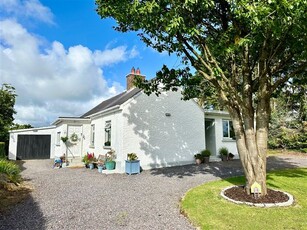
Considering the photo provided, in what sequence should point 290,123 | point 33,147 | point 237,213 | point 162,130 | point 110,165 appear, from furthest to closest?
point 290,123 < point 33,147 < point 162,130 < point 110,165 < point 237,213

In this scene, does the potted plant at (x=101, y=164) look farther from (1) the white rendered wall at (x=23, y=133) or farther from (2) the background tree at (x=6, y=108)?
(2) the background tree at (x=6, y=108)

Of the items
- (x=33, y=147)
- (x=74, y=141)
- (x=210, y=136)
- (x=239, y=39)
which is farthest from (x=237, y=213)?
(x=33, y=147)

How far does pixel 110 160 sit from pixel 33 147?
13755 millimetres

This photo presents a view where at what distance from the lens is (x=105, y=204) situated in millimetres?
6316

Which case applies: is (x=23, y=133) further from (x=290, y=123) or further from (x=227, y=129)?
(x=290, y=123)

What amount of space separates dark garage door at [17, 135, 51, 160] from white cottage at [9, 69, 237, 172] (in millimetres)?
5856

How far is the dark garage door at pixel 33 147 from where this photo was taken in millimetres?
21188

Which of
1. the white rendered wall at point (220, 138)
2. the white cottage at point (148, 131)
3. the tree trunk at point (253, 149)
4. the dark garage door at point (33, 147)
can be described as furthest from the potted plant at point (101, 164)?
the dark garage door at point (33, 147)

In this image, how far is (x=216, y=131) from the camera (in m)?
16.8

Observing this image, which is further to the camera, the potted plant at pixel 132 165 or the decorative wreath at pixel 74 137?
the decorative wreath at pixel 74 137

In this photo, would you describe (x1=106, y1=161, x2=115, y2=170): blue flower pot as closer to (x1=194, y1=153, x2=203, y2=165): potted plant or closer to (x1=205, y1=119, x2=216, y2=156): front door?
(x1=194, y1=153, x2=203, y2=165): potted plant

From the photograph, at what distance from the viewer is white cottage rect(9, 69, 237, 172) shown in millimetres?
12531

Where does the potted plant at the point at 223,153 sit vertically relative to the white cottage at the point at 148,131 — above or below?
below

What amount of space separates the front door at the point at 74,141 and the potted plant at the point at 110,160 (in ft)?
16.7
